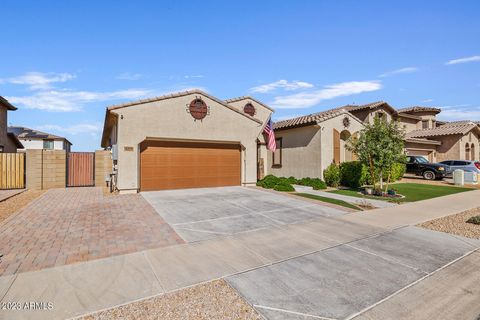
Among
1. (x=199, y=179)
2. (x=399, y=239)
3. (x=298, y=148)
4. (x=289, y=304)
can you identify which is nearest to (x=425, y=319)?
(x=289, y=304)

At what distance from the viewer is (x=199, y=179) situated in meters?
14.4

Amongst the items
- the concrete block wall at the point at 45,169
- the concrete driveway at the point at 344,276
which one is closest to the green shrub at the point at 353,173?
the concrete driveway at the point at 344,276

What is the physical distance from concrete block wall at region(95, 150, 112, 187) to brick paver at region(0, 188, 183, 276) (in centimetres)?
592

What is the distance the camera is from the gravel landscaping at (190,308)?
3.16m

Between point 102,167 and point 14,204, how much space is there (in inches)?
238

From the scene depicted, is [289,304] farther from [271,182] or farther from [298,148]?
[298,148]

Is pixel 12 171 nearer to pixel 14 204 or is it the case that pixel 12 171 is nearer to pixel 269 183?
pixel 14 204

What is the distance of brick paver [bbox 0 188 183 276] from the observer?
4840 millimetres

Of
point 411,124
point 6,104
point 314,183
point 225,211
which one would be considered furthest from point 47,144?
point 411,124

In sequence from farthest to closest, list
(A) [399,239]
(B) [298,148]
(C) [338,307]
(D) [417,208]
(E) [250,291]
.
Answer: (B) [298,148] → (D) [417,208] → (A) [399,239] → (E) [250,291] → (C) [338,307]

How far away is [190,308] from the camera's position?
131 inches

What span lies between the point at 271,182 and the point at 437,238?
9146mm

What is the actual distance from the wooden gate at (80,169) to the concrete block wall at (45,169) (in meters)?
0.43

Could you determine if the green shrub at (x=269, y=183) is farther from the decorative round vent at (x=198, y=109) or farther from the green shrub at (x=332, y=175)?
the decorative round vent at (x=198, y=109)
